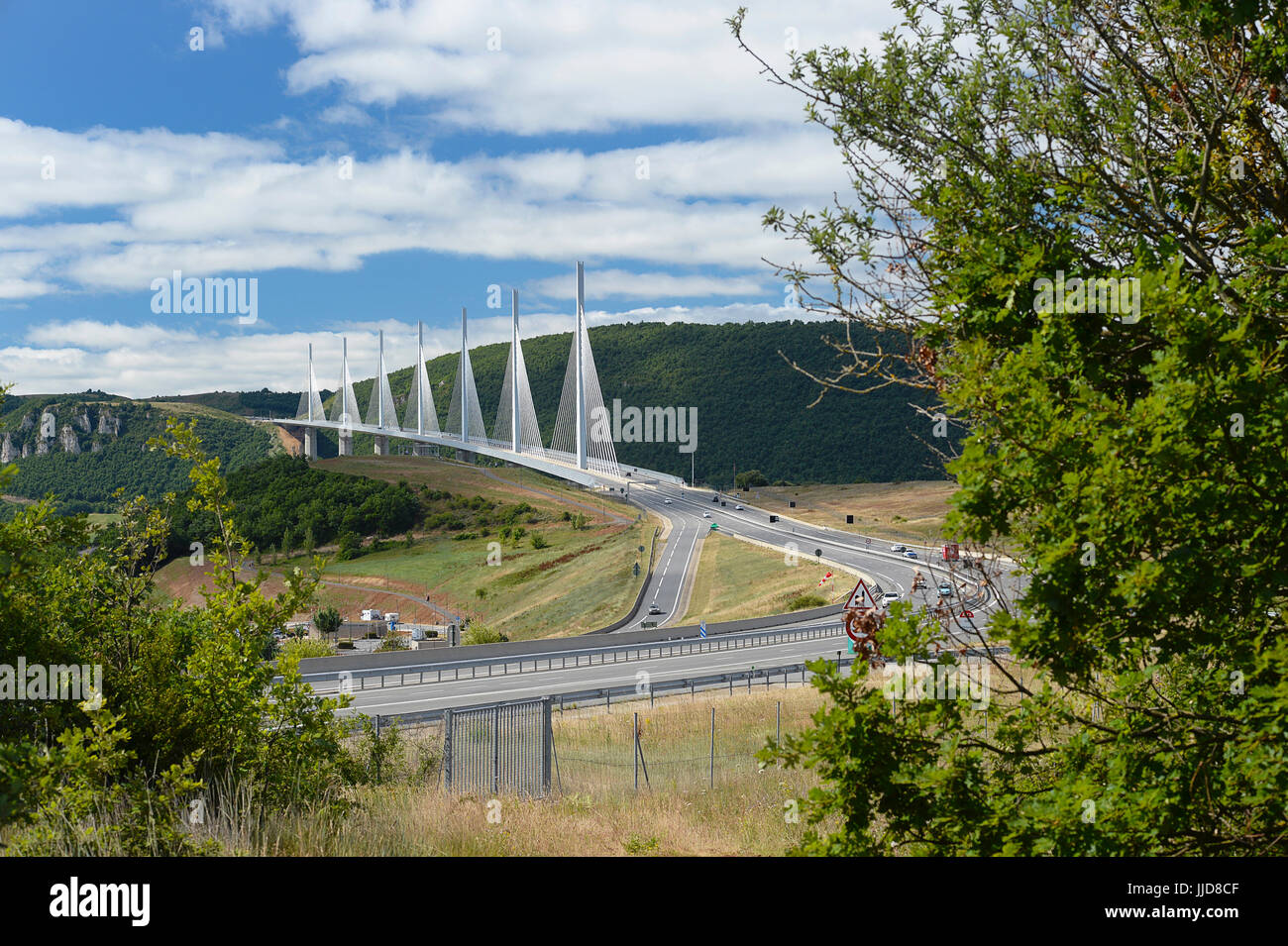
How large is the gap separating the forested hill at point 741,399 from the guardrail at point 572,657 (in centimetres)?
7405

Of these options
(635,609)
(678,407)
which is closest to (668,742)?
(635,609)

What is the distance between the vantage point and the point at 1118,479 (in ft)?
11.3

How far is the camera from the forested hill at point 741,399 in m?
128

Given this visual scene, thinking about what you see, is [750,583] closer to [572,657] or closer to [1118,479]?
[572,657]

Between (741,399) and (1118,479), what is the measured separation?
466 ft

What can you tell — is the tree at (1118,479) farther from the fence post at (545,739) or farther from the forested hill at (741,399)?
the forested hill at (741,399)

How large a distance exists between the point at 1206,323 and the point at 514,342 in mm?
86795

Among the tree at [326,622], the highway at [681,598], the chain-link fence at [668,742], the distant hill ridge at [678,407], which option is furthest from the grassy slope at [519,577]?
the distant hill ridge at [678,407]

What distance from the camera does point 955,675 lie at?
4.30 m

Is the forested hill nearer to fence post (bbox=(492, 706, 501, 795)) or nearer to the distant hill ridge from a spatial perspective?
the distant hill ridge

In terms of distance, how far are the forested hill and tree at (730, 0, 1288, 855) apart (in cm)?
10647

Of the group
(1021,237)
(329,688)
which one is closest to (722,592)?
(329,688)
